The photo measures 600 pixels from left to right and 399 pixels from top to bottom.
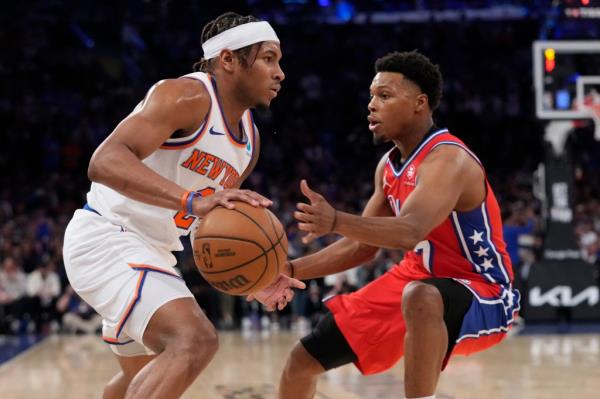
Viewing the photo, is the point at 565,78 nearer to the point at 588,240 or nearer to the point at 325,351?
the point at 588,240

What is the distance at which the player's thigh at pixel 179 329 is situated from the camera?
3.14 metres

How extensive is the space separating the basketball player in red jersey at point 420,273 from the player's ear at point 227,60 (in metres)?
0.69

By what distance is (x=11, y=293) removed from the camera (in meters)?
11.6

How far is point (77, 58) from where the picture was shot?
717 inches

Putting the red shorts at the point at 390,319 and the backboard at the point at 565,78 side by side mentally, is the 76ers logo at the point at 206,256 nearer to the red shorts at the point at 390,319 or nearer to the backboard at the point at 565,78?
the red shorts at the point at 390,319

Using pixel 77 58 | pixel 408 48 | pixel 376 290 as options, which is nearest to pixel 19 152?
pixel 77 58

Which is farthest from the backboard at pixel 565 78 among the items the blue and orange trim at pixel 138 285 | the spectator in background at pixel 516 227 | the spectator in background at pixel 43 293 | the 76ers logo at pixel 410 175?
the blue and orange trim at pixel 138 285

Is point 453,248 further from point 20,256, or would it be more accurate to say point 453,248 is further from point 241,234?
point 20,256

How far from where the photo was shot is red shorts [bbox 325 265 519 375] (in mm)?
3889

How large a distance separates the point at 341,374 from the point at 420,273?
9.62ft

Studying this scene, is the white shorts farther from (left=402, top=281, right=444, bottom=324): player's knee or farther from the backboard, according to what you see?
the backboard

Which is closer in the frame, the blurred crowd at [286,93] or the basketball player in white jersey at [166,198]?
the basketball player in white jersey at [166,198]

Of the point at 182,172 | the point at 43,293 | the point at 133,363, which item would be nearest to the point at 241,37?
the point at 182,172

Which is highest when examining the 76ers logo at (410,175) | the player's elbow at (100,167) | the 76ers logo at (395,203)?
the player's elbow at (100,167)
